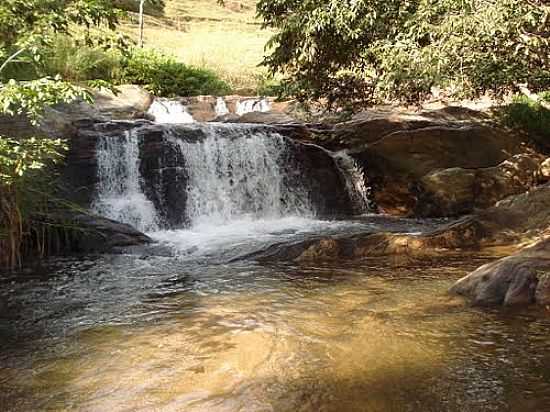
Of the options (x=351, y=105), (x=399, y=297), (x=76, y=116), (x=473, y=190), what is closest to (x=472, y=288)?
(x=399, y=297)

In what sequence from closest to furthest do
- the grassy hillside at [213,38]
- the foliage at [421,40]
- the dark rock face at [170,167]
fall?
the foliage at [421,40]
the dark rock face at [170,167]
the grassy hillside at [213,38]

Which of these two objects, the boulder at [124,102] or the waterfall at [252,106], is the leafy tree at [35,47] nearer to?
the boulder at [124,102]

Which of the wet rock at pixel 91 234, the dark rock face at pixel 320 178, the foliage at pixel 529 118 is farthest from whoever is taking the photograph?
the foliage at pixel 529 118

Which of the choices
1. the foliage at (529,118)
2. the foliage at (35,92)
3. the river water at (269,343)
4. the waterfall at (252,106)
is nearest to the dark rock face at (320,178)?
the waterfall at (252,106)

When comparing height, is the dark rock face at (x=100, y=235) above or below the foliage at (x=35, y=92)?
below

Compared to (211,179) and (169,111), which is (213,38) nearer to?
(169,111)

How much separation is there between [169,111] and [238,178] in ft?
16.1

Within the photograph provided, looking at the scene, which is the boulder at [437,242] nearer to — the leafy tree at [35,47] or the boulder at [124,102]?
the leafy tree at [35,47]

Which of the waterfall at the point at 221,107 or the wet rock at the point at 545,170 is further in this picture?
the waterfall at the point at 221,107

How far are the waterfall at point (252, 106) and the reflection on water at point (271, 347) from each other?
11.1 m

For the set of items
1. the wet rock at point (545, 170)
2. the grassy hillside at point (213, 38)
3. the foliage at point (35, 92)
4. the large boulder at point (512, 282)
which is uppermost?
the grassy hillside at point (213, 38)

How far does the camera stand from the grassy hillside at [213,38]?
2316 centimetres

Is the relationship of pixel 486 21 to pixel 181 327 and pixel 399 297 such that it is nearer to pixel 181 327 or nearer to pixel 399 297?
pixel 399 297

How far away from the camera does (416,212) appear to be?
1230 cm
